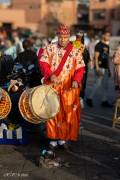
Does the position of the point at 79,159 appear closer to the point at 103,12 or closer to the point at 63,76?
the point at 63,76

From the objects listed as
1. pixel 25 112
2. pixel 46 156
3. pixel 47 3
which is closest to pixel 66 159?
pixel 46 156

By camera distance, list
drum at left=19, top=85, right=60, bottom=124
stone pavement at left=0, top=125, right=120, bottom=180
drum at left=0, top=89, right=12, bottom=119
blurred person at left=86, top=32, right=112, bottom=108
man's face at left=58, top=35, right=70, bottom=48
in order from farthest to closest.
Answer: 1. blurred person at left=86, top=32, right=112, bottom=108
2. man's face at left=58, top=35, right=70, bottom=48
3. drum at left=0, top=89, right=12, bottom=119
4. drum at left=19, top=85, right=60, bottom=124
5. stone pavement at left=0, top=125, right=120, bottom=180

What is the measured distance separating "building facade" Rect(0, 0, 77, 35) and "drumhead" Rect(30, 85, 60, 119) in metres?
95.1

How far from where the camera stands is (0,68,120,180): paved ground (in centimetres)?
700

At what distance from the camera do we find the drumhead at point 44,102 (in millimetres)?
7163

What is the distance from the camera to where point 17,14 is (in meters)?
101

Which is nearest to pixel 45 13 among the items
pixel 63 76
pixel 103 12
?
pixel 103 12

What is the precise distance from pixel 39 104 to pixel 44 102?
0.31 feet

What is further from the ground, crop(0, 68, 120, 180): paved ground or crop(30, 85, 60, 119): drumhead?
crop(30, 85, 60, 119): drumhead

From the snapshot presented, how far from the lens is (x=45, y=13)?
4264 inches

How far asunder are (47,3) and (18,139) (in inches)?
4049

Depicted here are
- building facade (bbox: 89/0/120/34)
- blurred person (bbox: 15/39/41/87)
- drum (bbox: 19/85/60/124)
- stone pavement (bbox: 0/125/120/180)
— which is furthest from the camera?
building facade (bbox: 89/0/120/34)

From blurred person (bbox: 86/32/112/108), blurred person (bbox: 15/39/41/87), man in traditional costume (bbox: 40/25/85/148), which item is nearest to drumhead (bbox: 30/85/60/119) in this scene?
man in traditional costume (bbox: 40/25/85/148)

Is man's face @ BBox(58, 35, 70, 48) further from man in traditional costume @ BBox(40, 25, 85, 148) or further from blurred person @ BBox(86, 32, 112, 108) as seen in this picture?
blurred person @ BBox(86, 32, 112, 108)
